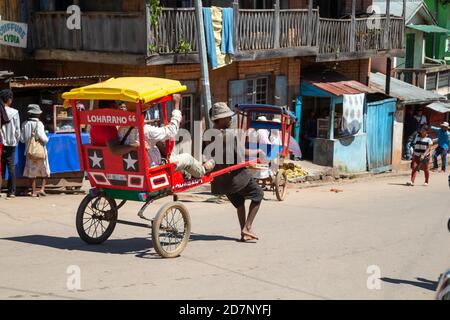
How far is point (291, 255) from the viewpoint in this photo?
999cm

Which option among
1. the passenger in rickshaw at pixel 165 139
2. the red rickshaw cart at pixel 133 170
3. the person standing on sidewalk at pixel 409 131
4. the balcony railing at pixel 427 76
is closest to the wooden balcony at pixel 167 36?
the passenger in rickshaw at pixel 165 139

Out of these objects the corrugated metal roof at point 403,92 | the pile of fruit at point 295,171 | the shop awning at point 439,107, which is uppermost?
the corrugated metal roof at point 403,92

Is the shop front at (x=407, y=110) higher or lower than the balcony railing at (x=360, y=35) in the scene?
lower

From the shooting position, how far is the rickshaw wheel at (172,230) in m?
9.30

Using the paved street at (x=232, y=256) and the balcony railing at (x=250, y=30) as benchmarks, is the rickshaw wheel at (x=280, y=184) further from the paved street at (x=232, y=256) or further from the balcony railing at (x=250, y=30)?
the balcony railing at (x=250, y=30)

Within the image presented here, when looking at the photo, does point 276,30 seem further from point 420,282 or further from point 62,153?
point 420,282

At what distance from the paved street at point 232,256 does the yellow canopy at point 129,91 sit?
1908 mm

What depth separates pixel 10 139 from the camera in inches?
536

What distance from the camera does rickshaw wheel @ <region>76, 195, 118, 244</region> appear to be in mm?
9594

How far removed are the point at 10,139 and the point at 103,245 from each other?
449cm

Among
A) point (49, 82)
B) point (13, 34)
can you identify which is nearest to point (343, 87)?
point (13, 34)

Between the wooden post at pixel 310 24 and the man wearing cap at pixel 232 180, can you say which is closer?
the man wearing cap at pixel 232 180

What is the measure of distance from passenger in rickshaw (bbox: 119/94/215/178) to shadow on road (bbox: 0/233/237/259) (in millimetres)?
1137

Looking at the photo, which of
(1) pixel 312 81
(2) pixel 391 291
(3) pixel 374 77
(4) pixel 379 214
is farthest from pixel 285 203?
(3) pixel 374 77
